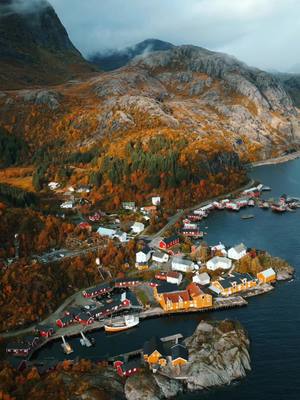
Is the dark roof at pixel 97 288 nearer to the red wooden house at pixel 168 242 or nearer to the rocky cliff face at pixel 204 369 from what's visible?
the red wooden house at pixel 168 242

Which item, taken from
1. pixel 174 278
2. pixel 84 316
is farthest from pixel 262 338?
pixel 84 316

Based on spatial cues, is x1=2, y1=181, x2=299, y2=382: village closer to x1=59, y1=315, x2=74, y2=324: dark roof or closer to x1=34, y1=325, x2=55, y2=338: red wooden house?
x1=34, y1=325, x2=55, y2=338: red wooden house

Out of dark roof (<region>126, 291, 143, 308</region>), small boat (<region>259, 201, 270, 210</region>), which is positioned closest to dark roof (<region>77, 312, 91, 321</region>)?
dark roof (<region>126, 291, 143, 308</region>)

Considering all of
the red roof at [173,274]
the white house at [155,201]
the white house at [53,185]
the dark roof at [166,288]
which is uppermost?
the white house at [53,185]

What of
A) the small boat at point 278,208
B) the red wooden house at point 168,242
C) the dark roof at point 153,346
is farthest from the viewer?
the small boat at point 278,208

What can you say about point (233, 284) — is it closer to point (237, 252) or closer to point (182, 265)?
point (182, 265)

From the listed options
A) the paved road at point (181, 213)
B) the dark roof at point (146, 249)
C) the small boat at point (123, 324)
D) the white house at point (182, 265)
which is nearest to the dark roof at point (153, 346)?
the small boat at point (123, 324)

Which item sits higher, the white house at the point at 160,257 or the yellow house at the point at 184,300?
the white house at the point at 160,257
